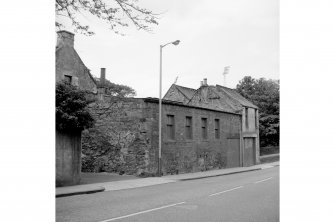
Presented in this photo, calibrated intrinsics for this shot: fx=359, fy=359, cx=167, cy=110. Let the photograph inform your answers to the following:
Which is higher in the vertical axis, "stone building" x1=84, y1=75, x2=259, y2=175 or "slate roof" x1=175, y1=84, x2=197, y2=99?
"slate roof" x1=175, y1=84, x2=197, y2=99

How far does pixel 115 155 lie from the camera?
802 inches

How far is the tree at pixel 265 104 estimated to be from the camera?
144 feet

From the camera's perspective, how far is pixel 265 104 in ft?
153

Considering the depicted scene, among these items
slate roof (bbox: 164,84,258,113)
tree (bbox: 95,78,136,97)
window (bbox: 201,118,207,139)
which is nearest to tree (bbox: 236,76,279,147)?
slate roof (bbox: 164,84,258,113)

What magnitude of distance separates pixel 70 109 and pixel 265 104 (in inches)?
1429

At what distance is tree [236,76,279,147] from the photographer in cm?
4384

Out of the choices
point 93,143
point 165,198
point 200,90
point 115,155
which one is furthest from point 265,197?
point 200,90

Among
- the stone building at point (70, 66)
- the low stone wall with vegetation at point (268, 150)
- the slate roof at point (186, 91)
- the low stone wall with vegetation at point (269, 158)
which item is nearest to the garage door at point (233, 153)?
the low stone wall with vegetation at point (269, 158)

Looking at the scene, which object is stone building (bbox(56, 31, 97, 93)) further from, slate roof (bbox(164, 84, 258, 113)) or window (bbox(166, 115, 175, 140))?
slate roof (bbox(164, 84, 258, 113))

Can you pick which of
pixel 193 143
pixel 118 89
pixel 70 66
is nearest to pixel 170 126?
pixel 193 143

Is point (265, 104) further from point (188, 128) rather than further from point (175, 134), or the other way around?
point (175, 134)

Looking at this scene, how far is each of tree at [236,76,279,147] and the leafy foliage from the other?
1251 inches
